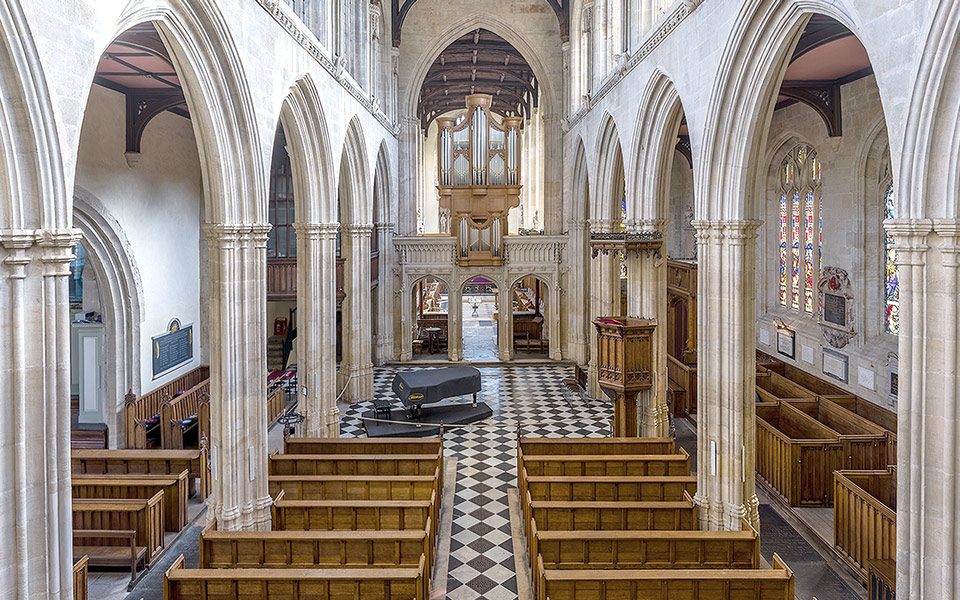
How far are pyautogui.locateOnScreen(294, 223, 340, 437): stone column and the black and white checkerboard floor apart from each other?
183cm

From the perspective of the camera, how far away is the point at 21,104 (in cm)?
466

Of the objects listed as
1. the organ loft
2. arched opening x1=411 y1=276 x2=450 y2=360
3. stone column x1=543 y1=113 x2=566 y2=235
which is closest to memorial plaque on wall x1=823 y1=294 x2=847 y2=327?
the organ loft

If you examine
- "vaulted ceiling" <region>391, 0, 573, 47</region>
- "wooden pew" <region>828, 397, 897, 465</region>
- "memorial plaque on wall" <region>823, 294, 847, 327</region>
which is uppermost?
"vaulted ceiling" <region>391, 0, 573, 47</region>

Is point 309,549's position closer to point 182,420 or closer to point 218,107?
point 218,107

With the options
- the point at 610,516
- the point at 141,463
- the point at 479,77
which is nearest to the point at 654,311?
the point at 610,516

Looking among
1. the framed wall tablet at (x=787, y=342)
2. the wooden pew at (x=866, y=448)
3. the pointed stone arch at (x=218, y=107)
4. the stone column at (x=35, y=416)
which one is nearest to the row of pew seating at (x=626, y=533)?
the wooden pew at (x=866, y=448)

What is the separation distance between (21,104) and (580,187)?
17061mm

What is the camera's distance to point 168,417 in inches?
510

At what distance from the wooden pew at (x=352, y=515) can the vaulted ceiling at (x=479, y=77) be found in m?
19.4

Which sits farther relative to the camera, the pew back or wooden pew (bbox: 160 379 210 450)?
wooden pew (bbox: 160 379 210 450)

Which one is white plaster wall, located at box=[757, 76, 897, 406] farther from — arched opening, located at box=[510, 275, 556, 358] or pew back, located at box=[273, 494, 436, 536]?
arched opening, located at box=[510, 275, 556, 358]

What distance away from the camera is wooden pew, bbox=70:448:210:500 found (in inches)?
410

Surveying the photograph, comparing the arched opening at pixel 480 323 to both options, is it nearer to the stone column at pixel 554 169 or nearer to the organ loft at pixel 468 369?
the stone column at pixel 554 169

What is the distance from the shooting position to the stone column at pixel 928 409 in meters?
4.97
